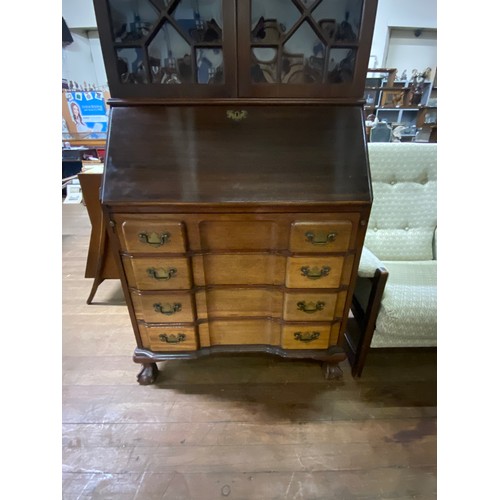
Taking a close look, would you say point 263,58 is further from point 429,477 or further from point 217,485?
point 429,477

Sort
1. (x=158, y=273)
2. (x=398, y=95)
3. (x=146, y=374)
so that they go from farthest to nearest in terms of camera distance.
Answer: (x=398, y=95) → (x=146, y=374) → (x=158, y=273)

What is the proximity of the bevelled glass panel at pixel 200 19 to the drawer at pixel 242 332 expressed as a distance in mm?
1080

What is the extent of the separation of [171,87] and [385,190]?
1211mm

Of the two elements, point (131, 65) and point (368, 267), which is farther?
point (368, 267)

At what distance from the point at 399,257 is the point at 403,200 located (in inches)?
12.9

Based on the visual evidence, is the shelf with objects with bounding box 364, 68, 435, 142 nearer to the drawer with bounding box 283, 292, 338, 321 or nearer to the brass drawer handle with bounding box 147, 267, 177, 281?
the drawer with bounding box 283, 292, 338, 321

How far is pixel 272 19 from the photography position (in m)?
0.94

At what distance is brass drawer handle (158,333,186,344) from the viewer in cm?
122

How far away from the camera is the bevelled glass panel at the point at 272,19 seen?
924 millimetres

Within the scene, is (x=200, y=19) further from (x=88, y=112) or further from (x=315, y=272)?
(x=88, y=112)

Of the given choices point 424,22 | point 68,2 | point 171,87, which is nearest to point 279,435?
point 171,87

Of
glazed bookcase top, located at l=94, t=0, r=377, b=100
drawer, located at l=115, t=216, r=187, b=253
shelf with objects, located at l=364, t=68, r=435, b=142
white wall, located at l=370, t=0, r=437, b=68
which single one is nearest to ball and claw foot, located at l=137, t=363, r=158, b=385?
drawer, located at l=115, t=216, r=187, b=253

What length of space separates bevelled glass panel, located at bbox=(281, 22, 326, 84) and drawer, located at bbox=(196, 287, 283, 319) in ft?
2.65

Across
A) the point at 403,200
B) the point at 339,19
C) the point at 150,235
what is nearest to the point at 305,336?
the point at 150,235
